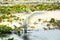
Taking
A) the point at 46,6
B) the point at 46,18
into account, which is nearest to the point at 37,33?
the point at 46,18

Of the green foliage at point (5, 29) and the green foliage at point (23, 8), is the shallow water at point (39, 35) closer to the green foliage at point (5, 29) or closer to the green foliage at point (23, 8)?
the green foliage at point (5, 29)

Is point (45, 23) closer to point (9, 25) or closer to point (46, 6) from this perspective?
point (9, 25)

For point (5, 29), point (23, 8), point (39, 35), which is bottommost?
point (39, 35)

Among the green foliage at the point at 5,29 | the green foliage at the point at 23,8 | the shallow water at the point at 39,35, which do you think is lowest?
the shallow water at the point at 39,35

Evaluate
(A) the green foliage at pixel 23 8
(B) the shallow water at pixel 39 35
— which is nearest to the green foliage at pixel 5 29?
(B) the shallow water at pixel 39 35

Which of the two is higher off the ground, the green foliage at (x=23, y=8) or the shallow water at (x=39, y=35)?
the green foliage at (x=23, y=8)

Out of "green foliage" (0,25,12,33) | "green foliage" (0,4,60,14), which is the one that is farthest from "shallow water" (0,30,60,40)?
"green foliage" (0,4,60,14)

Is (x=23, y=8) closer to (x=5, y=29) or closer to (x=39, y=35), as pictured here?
(x=5, y=29)

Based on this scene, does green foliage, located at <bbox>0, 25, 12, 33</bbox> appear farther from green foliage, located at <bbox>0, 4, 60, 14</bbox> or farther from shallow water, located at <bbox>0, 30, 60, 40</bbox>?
green foliage, located at <bbox>0, 4, 60, 14</bbox>

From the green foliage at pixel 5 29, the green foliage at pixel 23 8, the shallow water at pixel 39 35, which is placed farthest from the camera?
the green foliage at pixel 23 8

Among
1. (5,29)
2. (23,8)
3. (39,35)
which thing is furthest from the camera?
(23,8)

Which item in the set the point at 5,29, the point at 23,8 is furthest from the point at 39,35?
the point at 23,8
